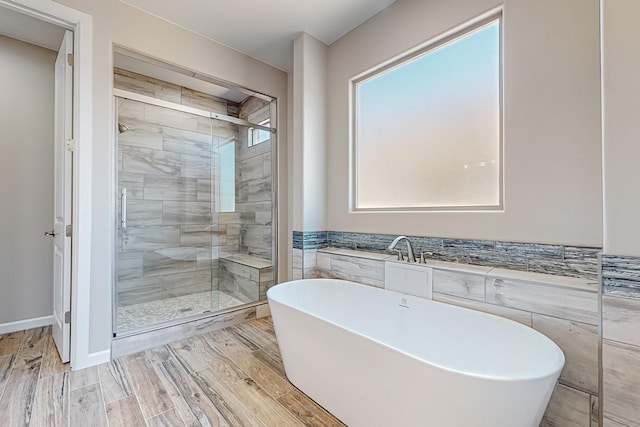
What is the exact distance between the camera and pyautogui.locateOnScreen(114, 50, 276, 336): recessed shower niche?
2.96 metres

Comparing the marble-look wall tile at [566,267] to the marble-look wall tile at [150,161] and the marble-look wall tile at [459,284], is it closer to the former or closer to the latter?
the marble-look wall tile at [459,284]

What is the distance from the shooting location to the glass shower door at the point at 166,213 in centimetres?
296

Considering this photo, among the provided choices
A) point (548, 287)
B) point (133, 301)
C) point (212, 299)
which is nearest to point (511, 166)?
point (548, 287)

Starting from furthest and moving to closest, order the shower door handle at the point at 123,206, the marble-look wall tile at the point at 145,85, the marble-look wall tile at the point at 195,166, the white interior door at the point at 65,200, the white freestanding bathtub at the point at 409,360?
1. the marble-look wall tile at the point at 195,166
2. the shower door handle at the point at 123,206
3. the marble-look wall tile at the point at 145,85
4. the white interior door at the point at 65,200
5. the white freestanding bathtub at the point at 409,360

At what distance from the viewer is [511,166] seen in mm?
1702

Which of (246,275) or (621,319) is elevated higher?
(621,319)

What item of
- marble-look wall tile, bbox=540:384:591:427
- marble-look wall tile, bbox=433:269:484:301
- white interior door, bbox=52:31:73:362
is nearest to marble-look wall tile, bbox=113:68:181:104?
white interior door, bbox=52:31:73:362

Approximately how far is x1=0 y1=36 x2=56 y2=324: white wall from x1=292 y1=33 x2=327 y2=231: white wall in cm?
233

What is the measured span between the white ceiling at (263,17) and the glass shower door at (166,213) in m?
0.86

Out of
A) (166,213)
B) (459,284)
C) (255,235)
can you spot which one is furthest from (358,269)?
(166,213)

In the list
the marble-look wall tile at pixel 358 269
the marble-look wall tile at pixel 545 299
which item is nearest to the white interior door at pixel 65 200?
the marble-look wall tile at pixel 358 269

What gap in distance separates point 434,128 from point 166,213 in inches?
119

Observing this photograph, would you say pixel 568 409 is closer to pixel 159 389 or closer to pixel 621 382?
pixel 621 382

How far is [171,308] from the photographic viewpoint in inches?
119
